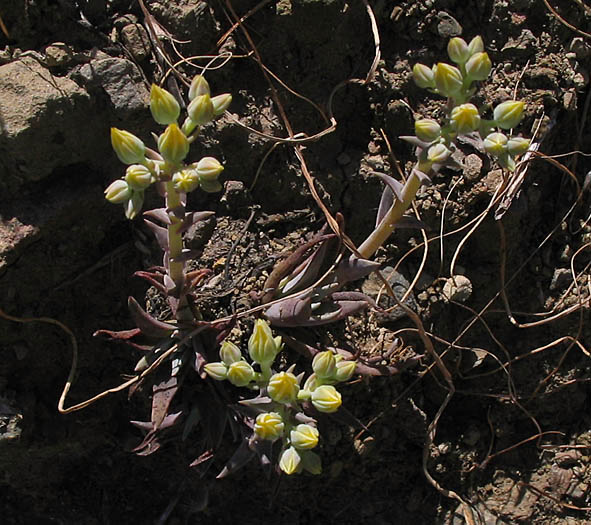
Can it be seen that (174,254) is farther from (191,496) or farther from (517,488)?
(517,488)

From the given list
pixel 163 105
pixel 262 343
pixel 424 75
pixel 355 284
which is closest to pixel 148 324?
pixel 262 343

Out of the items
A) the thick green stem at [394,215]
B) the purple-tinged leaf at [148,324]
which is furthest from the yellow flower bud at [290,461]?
the thick green stem at [394,215]

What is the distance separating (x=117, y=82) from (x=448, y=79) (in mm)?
1314

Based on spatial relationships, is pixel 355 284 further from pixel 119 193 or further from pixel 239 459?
pixel 119 193

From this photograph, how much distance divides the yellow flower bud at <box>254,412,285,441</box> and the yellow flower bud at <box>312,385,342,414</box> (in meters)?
0.13

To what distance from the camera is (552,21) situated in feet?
9.84

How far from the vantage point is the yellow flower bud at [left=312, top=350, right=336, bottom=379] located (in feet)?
6.99

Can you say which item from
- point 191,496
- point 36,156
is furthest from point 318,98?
point 191,496

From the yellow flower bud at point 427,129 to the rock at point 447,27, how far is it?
108 centimetres

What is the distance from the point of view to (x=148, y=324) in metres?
2.42

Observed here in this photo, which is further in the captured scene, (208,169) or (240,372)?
(240,372)

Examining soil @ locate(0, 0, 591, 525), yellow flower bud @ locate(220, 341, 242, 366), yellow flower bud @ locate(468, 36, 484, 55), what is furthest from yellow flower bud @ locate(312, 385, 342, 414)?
yellow flower bud @ locate(468, 36, 484, 55)

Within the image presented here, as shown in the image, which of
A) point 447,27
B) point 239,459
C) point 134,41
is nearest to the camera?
point 239,459

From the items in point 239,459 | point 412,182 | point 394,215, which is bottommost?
point 239,459
